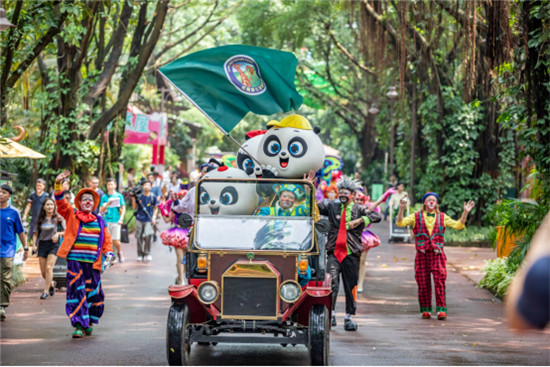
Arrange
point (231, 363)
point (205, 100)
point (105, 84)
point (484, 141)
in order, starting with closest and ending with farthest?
point (231, 363) → point (205, 100) → point (105, 84) → point (484, 141)

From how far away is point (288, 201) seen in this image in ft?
29.7

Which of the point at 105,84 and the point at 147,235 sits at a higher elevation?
the point at 105,84

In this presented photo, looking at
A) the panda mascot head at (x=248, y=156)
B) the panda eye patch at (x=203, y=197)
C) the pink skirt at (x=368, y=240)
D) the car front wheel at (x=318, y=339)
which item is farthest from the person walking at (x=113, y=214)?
the car front wheel at (x=318, y=339)

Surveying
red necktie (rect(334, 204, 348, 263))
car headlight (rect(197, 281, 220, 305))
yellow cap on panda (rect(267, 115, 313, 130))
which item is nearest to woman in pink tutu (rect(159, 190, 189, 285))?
yellow cap on panda (rect(267, 115, 313, 130))

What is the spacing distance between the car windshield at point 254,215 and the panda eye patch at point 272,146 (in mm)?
1873

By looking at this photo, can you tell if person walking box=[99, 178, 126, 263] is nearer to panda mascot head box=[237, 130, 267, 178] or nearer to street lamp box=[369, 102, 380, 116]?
panda mascot head box=[237, 130, 267, 178]

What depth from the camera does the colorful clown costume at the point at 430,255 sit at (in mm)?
12117

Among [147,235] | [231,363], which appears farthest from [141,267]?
[231,363]

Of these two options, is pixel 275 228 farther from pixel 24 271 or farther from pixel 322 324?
pixel 24 271

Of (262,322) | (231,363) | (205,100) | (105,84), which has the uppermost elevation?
(105,84)

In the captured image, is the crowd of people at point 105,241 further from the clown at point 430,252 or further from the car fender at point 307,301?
the car fender at point 307,301

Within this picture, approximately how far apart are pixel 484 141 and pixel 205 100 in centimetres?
1626

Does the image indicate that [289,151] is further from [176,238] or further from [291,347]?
[176,238]

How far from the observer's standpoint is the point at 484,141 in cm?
2570
